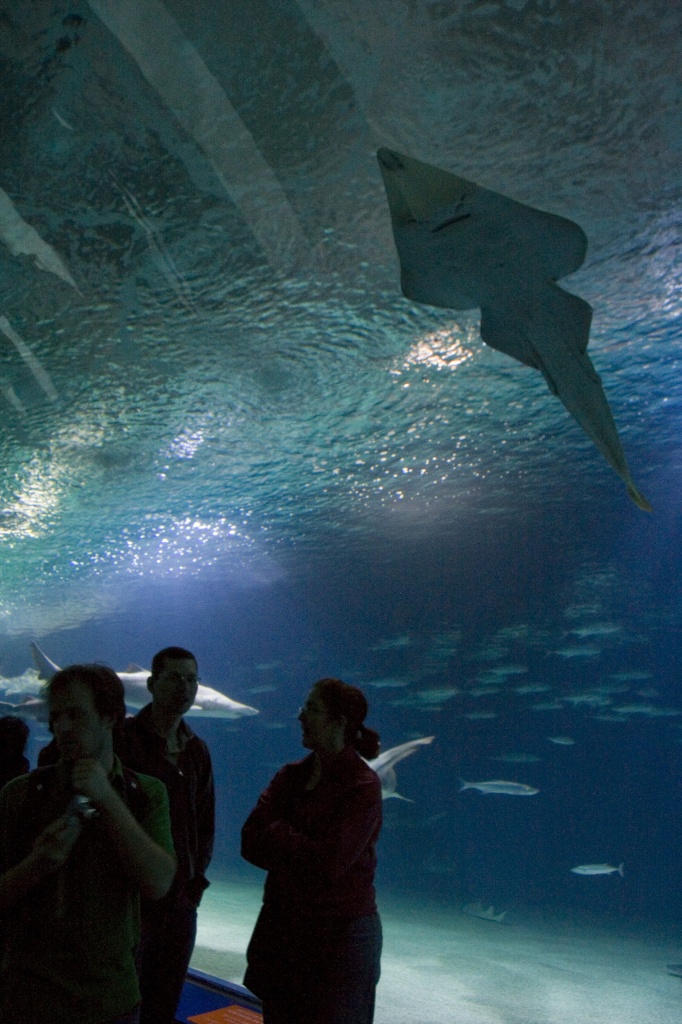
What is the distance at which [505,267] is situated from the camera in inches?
123

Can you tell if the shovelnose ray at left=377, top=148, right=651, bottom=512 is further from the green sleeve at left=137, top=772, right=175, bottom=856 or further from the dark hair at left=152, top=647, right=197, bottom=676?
the dark hair at left=152, top=647, right=197, bottom=676

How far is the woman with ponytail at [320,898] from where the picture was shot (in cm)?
214

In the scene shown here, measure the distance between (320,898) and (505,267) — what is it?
2980mm

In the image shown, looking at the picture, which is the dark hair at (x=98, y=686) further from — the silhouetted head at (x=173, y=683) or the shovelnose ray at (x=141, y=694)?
the shovelnose ray at (x=141, y=694)

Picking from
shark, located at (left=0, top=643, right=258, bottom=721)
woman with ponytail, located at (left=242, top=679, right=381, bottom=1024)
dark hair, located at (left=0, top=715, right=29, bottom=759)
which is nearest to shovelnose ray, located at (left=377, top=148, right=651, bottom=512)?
woman with ponytail, located at (left=242, top=679, right=381, bottom=1024)

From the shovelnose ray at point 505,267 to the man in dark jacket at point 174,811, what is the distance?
2.28m

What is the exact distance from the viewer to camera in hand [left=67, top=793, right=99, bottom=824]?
1.49 m

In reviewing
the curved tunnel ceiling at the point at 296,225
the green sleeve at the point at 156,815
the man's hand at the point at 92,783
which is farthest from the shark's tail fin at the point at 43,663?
the man's hand at the point at 92,783

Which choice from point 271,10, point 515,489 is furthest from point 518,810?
point 271,10

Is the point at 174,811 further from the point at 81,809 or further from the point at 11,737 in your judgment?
the point at 81,809

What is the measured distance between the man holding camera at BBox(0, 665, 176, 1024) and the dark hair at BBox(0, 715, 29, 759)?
1.05 metres

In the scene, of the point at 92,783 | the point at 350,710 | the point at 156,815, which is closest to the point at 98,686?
the point at 92,783

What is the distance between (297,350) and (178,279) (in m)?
1.55

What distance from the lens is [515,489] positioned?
1123 centimetres
